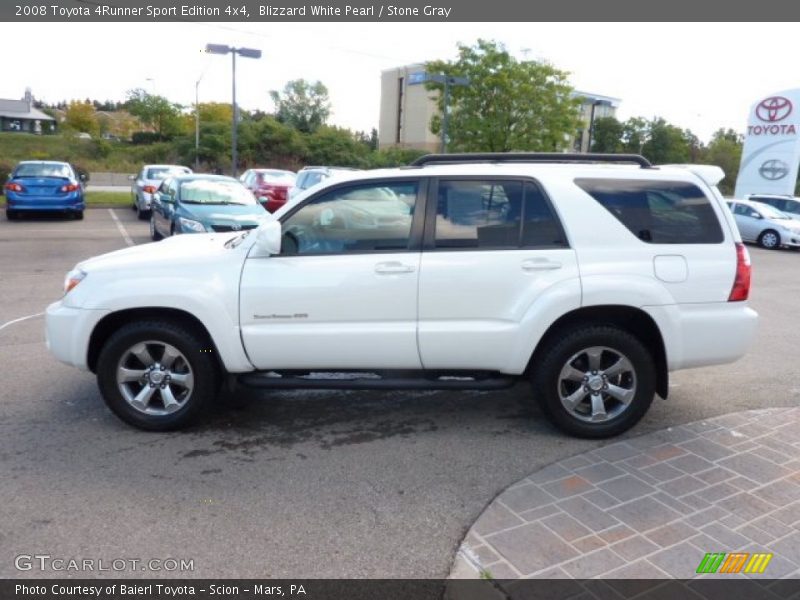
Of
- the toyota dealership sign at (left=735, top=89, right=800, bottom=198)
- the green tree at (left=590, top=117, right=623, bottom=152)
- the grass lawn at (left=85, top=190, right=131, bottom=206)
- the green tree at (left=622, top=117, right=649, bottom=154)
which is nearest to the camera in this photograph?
the grass lawn at (left=85, top=190, right=131, bottom=206)

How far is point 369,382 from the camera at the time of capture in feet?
14.8

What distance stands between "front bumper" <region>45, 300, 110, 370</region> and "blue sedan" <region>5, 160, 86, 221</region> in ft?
48.8

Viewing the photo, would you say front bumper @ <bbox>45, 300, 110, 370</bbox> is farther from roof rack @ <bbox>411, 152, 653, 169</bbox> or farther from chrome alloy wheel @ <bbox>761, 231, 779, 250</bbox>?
chrome alloy wheel @ <bbox>761, 231, 779, 250</bbox>

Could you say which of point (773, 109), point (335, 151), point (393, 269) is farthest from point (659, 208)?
point (335, 151)

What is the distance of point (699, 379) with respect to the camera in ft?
19.6

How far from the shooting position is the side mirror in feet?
14.3

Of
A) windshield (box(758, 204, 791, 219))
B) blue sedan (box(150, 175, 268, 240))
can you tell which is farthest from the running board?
windshield (box(758, 204, 791, 219))

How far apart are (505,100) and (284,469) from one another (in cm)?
2694

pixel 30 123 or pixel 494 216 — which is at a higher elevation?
pixel 30 123

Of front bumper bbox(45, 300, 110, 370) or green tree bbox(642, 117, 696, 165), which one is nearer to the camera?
front bumper bbox(45, 300, 110, 370)

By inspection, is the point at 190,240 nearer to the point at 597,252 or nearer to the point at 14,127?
the point at 597,252

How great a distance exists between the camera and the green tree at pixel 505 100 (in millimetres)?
28359

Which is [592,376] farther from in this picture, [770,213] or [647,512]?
[770,213]

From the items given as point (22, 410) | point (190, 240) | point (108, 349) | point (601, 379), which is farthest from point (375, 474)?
point (22, 410)
